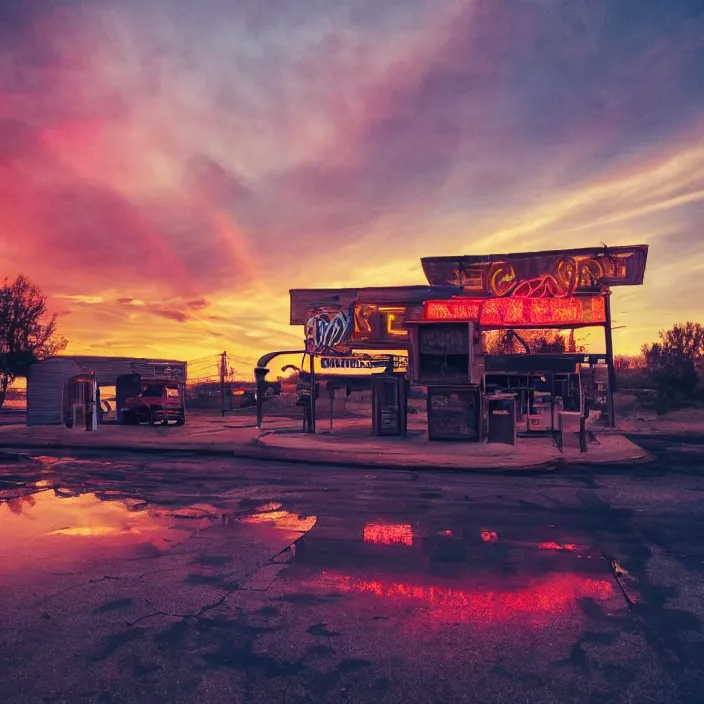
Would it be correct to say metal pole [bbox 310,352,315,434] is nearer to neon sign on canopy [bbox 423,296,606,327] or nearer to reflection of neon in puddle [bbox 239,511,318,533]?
neon sign on canopy [bbox 423,296,606,327]

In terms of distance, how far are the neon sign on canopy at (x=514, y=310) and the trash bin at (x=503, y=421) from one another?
336 centimetres

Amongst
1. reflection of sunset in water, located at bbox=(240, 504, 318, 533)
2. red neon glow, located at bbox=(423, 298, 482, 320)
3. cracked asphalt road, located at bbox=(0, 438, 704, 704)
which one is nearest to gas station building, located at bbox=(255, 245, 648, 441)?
red neon glow, located at bbox=(423, 298, 482, 320)

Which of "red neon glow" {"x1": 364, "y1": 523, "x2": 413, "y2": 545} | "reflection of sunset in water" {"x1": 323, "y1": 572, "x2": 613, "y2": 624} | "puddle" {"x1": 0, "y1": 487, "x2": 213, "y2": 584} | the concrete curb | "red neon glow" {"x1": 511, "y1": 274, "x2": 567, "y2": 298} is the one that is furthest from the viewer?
"red neon glow" {"x1": 511, "y1": 274, "x2": 567, "y2": 298}

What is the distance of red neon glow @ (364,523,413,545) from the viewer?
8141mm

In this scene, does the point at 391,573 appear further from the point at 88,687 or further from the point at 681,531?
the point at 681,531

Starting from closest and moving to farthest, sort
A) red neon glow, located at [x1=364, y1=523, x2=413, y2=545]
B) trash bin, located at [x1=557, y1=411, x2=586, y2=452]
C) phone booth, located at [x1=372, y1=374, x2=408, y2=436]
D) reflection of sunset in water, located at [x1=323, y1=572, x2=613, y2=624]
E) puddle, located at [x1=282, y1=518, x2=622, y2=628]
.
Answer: reflection of sunset in water, located at [x1=323, y1=572, x2=613, y2=624], puddle, located at [x1=282, y1=518, x2=622, y2=628], red neon glow, located at [x1=364, y1=523, x2=413, y2=545], trash bin, located at [x1=557, y1=411, x2=586, y2=452], phone booth, located at [x1=372, y1=374, x2=408, y2=436]

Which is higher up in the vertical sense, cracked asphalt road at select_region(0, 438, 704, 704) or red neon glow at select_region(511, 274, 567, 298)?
red neon glow at select_region(511, 274, 567, 298)

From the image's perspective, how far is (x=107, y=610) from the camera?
18.6 feet

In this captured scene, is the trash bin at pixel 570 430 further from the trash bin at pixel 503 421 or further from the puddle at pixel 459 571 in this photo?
the puddle at pixel 459 571

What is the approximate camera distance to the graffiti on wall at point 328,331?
2512 centimetres

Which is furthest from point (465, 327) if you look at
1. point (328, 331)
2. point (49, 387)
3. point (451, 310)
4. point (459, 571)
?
point (49, 387)

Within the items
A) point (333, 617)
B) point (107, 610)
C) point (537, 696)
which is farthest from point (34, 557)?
point (537, 696)

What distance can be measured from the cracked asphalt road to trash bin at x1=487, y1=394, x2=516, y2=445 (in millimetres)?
8747

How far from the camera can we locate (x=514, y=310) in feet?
80.2
